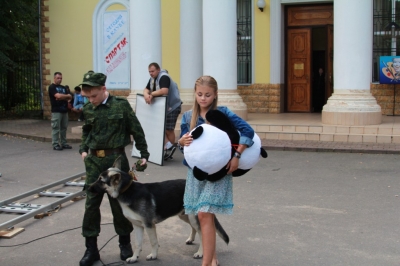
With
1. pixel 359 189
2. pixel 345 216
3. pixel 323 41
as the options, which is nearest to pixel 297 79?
pixel 323 41

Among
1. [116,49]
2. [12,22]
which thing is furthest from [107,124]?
[12,22]

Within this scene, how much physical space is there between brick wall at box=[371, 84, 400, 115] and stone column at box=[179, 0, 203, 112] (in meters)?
5.46

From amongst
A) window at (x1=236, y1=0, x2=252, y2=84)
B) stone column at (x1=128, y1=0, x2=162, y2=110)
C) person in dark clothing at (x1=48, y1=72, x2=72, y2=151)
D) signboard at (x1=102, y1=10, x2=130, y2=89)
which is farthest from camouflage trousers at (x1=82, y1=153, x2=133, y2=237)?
signboard at (x1=102, y1=10, x2=130, y2=89)

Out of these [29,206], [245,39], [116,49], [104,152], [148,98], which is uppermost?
[245,39]

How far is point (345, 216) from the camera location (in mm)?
7023

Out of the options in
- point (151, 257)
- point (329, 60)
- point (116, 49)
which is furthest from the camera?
point (116, 49)

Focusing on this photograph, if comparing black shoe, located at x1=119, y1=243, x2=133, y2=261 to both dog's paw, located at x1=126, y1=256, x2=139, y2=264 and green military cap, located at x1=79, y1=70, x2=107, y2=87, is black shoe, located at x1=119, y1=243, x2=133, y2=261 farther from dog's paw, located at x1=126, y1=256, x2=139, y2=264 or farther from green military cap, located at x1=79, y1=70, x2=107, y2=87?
green military cap, located at x1=79, y1=70, x2=107, y2=87

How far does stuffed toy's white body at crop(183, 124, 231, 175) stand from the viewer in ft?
15.1

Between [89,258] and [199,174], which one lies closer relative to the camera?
[199,174]

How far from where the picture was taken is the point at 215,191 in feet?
15.8

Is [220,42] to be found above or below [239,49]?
below

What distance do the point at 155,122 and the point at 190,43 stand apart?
6.89 metres

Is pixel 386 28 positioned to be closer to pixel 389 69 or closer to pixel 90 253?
pixel 389 69

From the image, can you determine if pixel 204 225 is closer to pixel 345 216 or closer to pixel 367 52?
pixel 345 216
